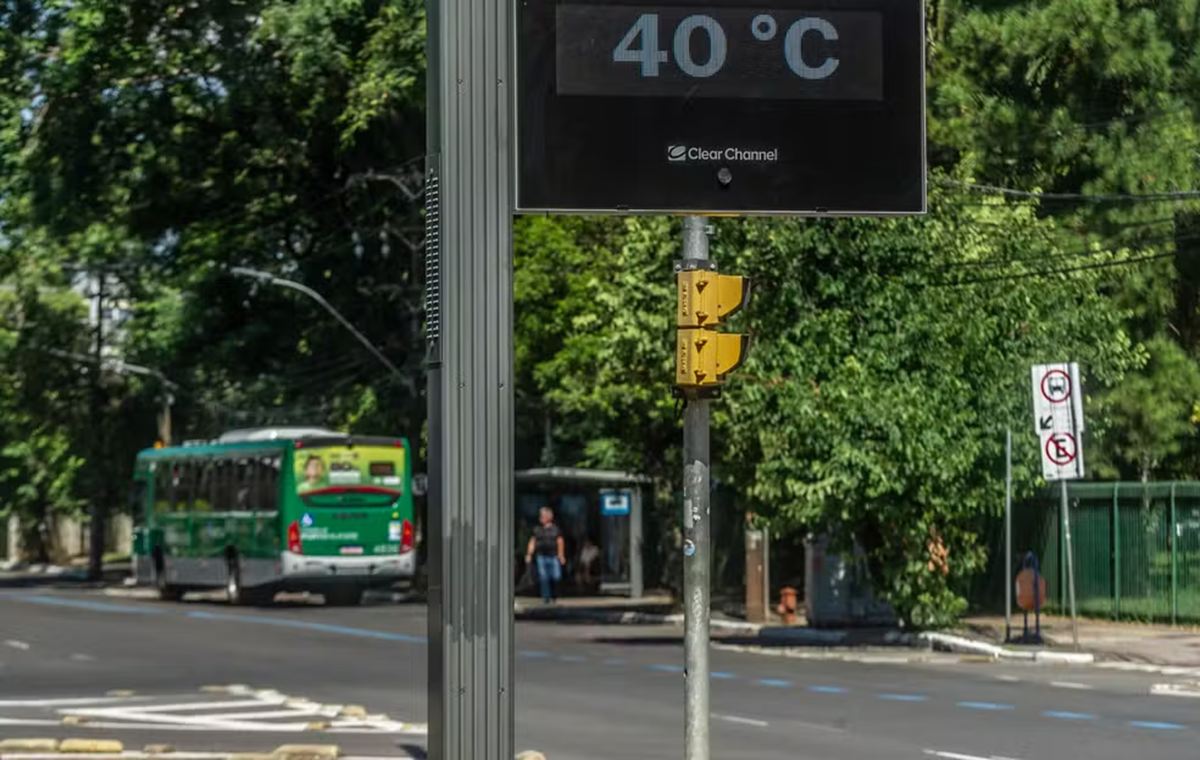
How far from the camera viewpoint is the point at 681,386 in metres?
14.2

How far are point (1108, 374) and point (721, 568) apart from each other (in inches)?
483

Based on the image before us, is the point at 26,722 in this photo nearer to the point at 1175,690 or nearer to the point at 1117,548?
the point at 1175,690

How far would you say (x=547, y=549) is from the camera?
1804 inches

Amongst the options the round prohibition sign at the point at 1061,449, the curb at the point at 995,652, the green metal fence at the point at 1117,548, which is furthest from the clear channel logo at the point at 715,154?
the green metal fence at the point at 1117,548

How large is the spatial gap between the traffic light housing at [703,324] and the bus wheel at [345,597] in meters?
35.7

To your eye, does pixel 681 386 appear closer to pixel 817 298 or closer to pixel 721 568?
pixel 817 298

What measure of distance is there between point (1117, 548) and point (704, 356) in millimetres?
23516

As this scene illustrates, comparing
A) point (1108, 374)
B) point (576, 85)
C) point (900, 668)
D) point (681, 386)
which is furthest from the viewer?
point (1108, 374)

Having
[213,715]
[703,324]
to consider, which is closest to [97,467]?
[213,715]

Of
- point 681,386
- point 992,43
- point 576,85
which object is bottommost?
point 681,386

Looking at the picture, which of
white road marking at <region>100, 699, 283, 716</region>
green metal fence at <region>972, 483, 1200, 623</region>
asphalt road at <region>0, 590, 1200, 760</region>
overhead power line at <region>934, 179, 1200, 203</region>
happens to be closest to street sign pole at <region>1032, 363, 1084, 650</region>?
asphalt road at <region>0, 590, 1200, 760</region>

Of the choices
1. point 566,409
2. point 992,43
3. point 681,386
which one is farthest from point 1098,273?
point 681,386

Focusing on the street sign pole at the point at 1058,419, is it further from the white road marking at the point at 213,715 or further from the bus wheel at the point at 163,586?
the bus wheel at the point at 163,586

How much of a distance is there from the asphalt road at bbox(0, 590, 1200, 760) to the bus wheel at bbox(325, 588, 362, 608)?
14.7 metres
